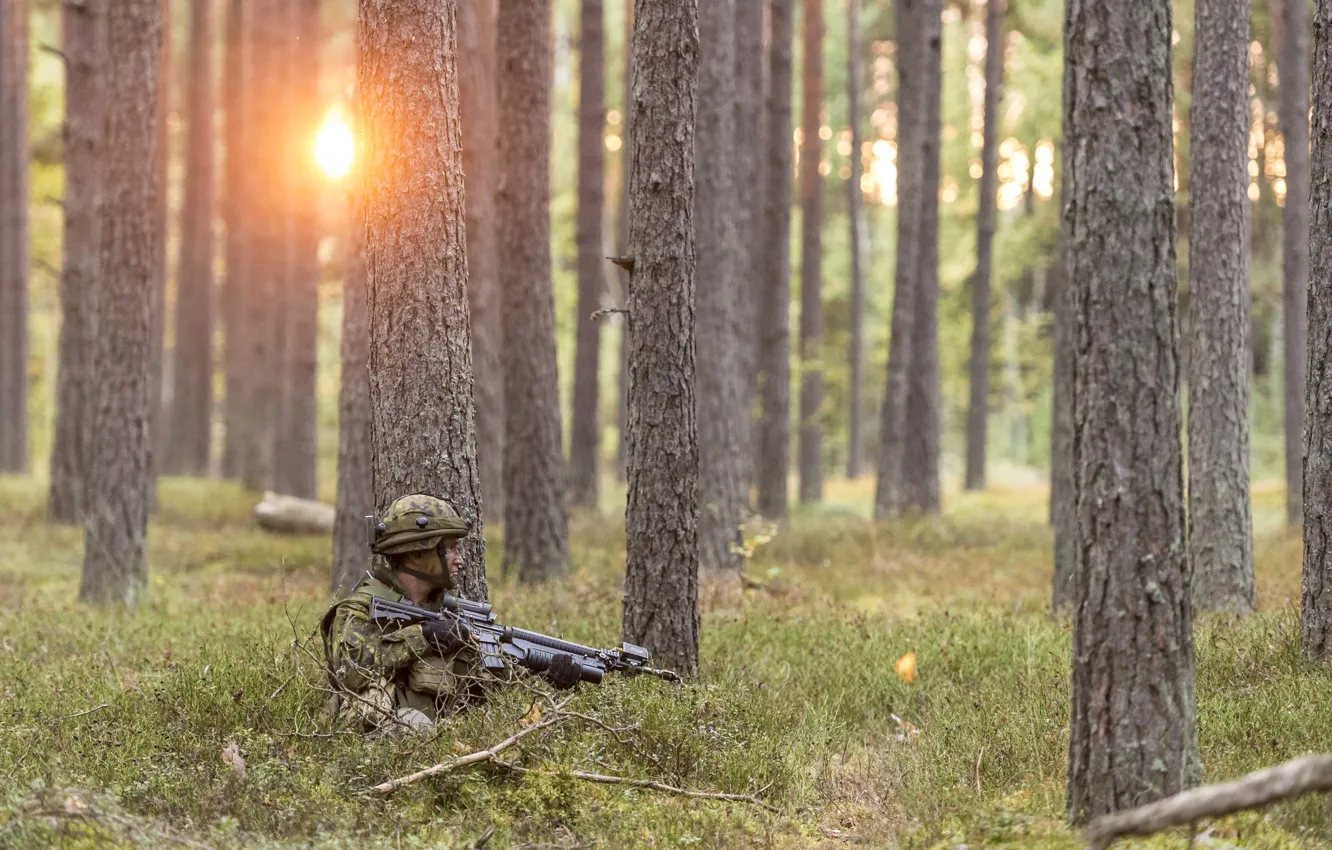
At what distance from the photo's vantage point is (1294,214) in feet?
51.4

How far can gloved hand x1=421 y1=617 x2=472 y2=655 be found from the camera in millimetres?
5652

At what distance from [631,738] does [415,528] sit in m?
1.48

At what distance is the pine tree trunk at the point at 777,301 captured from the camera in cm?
1820

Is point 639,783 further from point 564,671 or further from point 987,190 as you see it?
point 987,190

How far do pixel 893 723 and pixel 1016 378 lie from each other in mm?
36207

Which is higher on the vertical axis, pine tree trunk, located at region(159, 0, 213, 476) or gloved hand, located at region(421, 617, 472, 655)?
pine tree trunk, located at region(159, 0, 213, 476)

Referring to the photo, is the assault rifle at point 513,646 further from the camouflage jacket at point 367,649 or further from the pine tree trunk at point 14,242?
the pine tree trunk at point 14,242

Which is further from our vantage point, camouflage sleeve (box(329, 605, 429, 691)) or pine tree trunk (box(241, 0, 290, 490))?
pine tree trunk (box(241, 0, 290, 490))

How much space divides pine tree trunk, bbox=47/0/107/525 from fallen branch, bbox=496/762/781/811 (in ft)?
36.1

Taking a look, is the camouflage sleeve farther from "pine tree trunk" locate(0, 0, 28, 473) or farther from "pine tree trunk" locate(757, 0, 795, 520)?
"pine tree trunk" locate(0, 0, 28, 473)

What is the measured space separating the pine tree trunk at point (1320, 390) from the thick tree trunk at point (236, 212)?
744 inches

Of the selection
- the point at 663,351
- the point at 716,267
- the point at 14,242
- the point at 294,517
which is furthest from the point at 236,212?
the point at 663,351

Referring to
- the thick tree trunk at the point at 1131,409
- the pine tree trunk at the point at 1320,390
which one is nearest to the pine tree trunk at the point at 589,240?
the pine tree trunk at the point at 1320,390

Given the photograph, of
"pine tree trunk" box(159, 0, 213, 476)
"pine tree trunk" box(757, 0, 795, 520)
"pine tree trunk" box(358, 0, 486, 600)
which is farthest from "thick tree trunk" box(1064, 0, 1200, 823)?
"pine tree trunk" box(159, 0, 213, 476)
